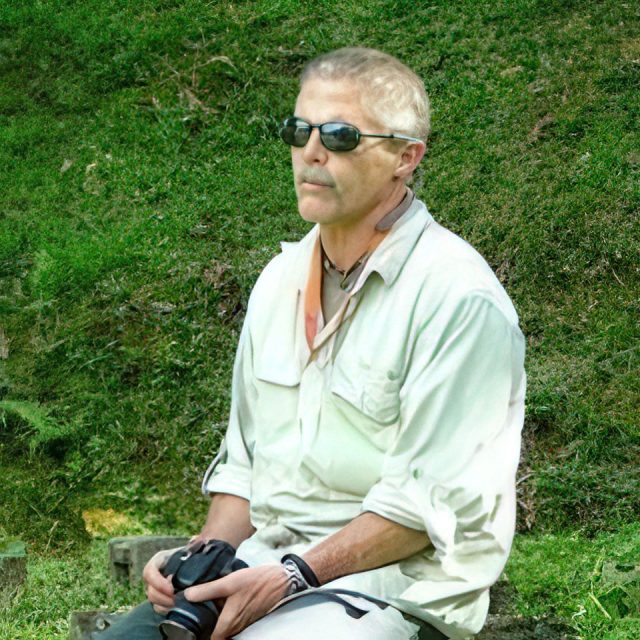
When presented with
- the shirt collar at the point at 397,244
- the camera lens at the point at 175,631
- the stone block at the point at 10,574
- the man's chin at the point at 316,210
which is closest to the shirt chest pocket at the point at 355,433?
the shirt collar at the point at 397,244

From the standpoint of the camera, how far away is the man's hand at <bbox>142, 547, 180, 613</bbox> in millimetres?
2988

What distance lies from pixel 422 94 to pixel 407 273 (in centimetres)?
51

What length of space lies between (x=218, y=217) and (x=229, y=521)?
471 centimetres

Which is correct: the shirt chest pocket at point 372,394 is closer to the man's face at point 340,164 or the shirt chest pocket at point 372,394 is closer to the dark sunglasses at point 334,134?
the man's face at point 340,164

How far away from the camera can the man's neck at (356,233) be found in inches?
130

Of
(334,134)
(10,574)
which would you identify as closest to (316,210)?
(334,134)

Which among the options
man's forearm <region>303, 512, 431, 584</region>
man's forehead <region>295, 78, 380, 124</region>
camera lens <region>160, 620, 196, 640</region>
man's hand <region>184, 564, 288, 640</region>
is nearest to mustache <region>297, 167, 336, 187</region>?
man's forehead <region>295, 78, 380, 124</region>

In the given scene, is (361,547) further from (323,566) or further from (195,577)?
(195,577)

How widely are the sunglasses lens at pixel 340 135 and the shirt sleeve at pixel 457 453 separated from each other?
0.52 m

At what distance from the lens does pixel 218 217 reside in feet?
25.9

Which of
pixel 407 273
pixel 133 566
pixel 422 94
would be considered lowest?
pixel 133 566

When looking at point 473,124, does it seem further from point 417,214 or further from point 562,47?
point 417,214

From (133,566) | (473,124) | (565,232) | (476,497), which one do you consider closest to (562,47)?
(473,124)

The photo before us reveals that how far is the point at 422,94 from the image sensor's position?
10.7 ft
